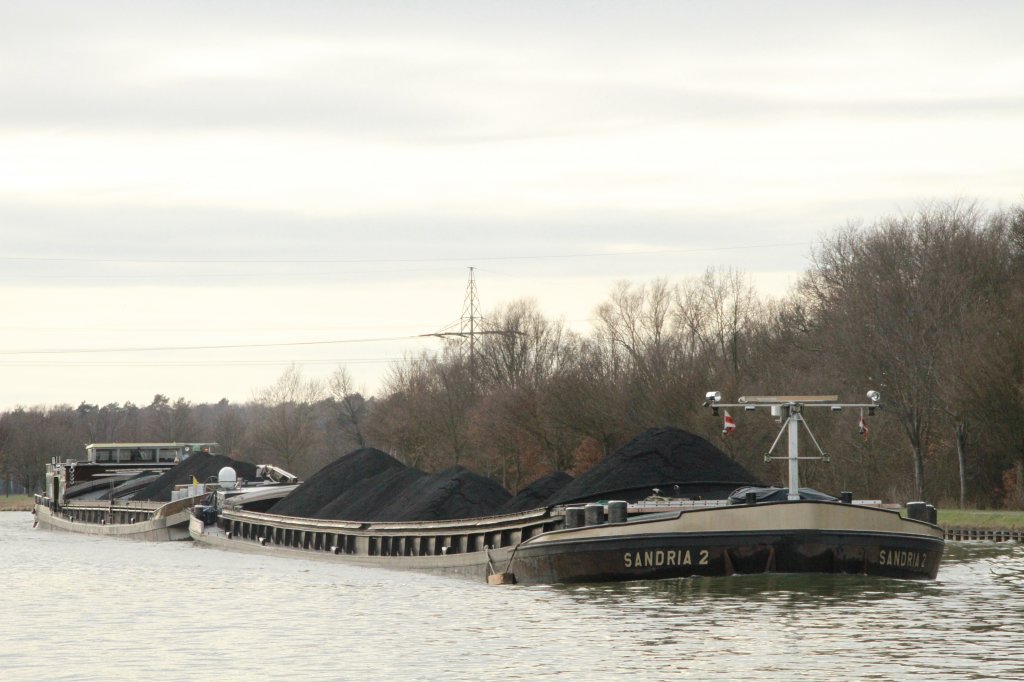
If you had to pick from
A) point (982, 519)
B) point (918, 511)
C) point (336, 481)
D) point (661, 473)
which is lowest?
point (982, 519)

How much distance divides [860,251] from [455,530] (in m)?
43.6

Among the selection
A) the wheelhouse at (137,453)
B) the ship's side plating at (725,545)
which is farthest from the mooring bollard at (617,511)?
the wheelhouse at (137,453)

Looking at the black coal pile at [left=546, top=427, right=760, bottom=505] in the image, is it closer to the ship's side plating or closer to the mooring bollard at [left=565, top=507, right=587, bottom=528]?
the ship's side plating

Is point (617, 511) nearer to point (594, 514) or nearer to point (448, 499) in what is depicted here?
point (594, 514)

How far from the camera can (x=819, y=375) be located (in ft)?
230

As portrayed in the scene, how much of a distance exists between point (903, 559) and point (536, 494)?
11961mm

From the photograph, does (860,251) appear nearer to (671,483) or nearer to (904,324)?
(904,324)

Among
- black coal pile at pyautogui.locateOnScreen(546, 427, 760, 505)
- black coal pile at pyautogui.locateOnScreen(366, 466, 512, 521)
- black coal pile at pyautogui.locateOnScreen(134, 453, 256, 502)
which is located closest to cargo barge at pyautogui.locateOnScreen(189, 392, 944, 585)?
black coal pile at pyautogui.locateOnScreen(546, 427, 760, 505)

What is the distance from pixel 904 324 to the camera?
68.6 meters

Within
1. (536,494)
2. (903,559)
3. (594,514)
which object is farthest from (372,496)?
(903,559)

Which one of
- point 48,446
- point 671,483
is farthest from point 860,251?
point 48,446

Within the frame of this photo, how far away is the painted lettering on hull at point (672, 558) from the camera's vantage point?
31.7m

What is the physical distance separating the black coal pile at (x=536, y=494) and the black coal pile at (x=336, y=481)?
11.4m

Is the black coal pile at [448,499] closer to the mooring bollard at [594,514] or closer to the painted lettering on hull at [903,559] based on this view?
the mooring bollard at [594,514]
